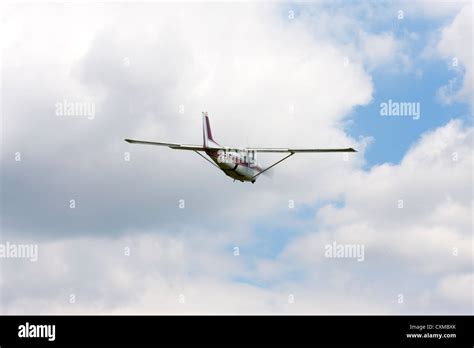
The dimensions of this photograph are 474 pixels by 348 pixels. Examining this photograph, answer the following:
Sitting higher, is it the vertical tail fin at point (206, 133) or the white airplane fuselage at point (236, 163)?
the vertical tail fin at point (206, 133)

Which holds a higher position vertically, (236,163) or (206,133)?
(206,133)

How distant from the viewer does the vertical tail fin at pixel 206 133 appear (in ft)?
314

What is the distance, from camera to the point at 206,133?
10069 cm

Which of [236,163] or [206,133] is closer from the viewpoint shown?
[236,163]

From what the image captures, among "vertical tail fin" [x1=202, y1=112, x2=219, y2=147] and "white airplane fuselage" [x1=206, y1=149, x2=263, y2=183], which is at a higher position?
"vertical tail fin" [x1=202, y1=112, x2=219, y2=147]

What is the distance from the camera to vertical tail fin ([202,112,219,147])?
95.6 meters
